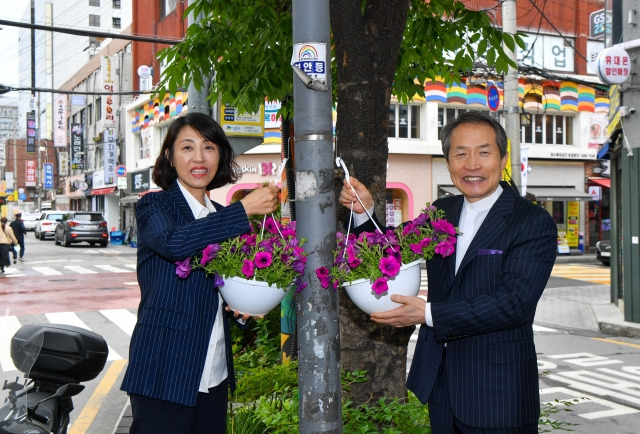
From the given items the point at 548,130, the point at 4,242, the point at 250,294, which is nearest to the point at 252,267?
the point at 250,294

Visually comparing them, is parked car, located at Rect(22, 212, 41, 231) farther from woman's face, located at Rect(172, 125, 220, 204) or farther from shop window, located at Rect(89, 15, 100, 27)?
woman's face, located at Rect(172, 125, 220, 204)

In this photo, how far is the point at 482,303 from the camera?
2.43 meters

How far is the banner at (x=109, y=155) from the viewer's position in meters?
39.3

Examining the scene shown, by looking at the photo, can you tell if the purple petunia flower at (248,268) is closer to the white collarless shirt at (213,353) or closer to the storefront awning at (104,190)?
the white collarless shirt at (213,353)

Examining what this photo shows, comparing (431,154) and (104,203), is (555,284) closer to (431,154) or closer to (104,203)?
(431,154)

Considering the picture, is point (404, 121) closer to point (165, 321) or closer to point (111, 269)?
point (111, 269)

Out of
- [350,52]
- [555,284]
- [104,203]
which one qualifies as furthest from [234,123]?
[104,203]

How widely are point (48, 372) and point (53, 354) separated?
0.28 ft

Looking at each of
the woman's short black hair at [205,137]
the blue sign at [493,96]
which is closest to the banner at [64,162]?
the blue sign at [493,96]

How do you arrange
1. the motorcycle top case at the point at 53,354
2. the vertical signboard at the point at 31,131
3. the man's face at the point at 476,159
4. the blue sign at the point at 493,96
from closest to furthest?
the man's face at the point at 476,159
the motorcycle top case at the point at 53,354
the blue sign at the point at 493,96
the vertical signboard at the point at 31,131

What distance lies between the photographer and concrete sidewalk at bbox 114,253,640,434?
10625mm

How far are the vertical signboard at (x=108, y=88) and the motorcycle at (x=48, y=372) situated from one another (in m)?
37.7

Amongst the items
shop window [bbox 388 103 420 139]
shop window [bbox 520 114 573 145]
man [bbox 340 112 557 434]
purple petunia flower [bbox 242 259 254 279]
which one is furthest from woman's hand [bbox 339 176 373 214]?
shop window [bbox 520 114 573 145]

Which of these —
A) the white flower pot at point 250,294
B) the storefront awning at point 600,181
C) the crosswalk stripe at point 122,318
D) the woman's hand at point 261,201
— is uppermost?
the storefront awning at point 600,181
